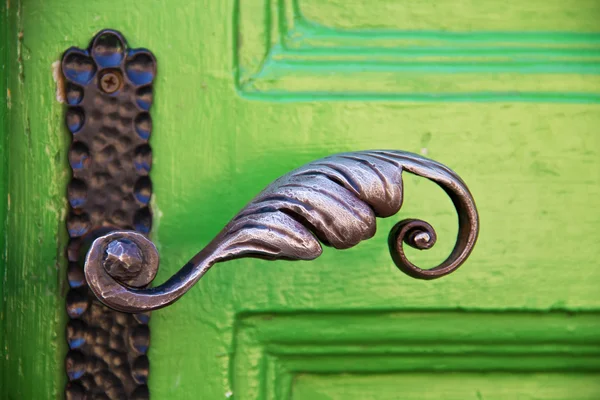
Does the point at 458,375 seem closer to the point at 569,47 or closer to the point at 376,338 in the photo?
the point at 376,338

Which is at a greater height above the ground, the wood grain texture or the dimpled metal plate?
the wood grain texture

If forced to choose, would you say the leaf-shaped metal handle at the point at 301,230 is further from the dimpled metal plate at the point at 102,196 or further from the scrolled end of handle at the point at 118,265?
the dimpled metal plate at the point at 102,196

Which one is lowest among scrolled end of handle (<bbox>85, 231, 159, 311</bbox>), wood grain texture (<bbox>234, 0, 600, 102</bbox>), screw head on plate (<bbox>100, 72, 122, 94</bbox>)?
scrolled end of handle (<bbox>85, 231, 159, 311</bbox>)

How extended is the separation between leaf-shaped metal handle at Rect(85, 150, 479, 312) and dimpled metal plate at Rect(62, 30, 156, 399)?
0.11 m

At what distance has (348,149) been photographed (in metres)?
0.51

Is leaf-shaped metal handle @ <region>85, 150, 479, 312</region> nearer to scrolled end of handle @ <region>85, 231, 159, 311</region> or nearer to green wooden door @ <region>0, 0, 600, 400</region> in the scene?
scrolled end of handle @ <region>85, 231, 159, 311</region>

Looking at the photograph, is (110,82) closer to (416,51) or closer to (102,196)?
(102,196)

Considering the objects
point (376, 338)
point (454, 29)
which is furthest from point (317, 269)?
point (454, 29)

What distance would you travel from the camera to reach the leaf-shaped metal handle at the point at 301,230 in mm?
366

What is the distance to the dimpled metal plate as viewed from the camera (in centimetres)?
47

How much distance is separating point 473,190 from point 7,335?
349 millimetres

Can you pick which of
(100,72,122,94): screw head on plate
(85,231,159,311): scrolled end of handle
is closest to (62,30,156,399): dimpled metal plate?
(100,72,122,94): screw head on plate

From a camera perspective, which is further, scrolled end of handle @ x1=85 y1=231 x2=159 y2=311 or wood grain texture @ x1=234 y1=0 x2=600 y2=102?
wood grain texture @ x1=234 y1=0 x2=600 y2=102

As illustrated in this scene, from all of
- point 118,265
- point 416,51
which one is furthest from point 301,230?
point 416,51
